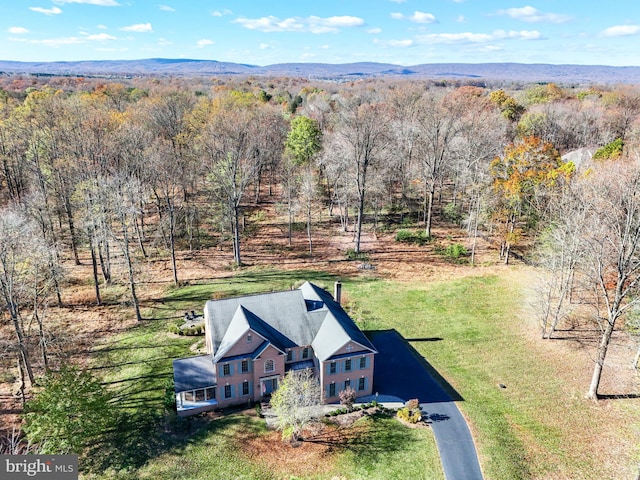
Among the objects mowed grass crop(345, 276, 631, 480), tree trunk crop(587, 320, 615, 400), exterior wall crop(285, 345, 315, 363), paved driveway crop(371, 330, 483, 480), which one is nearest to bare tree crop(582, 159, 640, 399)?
tree trunk crop(587, 320, 615, 400)

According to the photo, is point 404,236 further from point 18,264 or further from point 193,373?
point 18,264

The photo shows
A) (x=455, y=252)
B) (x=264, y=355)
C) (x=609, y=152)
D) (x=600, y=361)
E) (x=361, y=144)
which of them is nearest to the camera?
(x=600, y=361)

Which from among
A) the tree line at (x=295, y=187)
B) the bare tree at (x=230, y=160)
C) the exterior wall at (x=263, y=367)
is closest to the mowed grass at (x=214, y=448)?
the exterior wall at (x=263, y=367)

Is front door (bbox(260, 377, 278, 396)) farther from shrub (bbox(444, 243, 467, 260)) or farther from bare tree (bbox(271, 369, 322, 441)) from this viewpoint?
shrub (bbox(444, 243, 467, 260))

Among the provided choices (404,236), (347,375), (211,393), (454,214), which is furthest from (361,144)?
(211,393)

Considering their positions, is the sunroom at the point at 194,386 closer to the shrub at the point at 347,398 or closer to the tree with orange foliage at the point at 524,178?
the shrub at the point at 347,398

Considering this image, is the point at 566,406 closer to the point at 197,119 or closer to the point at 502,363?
the point at 502,363

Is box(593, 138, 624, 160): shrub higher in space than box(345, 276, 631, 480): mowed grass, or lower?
higher
